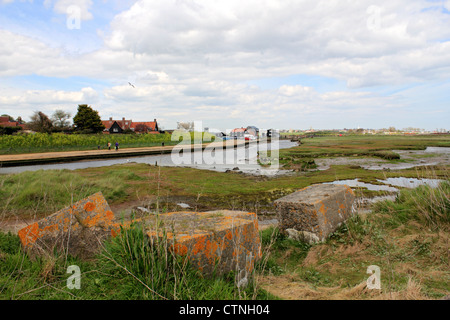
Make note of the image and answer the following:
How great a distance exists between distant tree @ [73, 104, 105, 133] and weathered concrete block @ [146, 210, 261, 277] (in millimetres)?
82555

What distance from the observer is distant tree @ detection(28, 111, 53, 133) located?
69.8 meters

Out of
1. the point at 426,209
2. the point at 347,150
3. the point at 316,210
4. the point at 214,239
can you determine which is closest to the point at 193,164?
the point at 347,150

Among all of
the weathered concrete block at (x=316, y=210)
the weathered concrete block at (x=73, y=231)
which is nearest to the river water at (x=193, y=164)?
the weathered concrete block at (x=316, y=210)

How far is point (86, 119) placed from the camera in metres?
78.1

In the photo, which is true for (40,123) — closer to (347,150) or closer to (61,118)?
(61,118)

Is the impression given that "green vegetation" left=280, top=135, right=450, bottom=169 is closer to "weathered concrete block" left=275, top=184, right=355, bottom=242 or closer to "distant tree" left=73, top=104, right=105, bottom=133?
"weathered concrete block" left=275, top=184, right=355, bottom=242

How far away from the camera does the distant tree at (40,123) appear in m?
69.8

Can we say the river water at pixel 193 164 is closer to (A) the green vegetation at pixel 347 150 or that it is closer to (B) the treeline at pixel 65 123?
(A) the green vegetation at pixel 347 150

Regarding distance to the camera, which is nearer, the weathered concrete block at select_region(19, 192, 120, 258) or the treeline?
the weathered concrete block at select_region(19, 192, 120, 258)

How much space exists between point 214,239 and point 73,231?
2.49m

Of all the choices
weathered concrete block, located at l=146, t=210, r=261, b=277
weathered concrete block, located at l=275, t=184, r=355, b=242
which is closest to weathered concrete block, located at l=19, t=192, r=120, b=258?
weathered concrete block, located at l=146, t=210, r=261, b=277

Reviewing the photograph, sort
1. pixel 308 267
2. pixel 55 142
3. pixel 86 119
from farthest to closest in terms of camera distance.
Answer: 1. pixel 86 119
2. pixel 55 142
3. pixel 308 267
